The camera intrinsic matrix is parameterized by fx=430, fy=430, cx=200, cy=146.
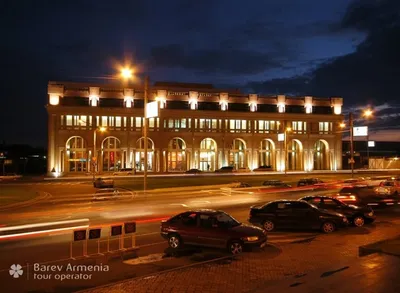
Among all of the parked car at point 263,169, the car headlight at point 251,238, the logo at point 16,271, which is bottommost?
the logo at point 16,271

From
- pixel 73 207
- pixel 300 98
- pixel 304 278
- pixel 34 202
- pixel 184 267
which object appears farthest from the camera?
pixel 300 98

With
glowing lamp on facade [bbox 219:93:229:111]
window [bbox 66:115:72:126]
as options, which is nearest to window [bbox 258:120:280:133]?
glowing lamp on facade [bbox 219:93:229:111]

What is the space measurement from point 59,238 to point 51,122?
7040cm

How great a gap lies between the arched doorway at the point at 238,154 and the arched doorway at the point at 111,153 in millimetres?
24444

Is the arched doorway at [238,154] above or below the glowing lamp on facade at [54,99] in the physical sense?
below

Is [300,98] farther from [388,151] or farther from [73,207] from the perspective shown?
[73,207]

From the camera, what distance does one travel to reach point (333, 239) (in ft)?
53.6

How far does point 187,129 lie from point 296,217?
73.6m

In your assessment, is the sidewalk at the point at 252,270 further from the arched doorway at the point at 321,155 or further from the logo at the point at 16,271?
the arched doorway at the point at 321,155

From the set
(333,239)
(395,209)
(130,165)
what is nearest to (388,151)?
(130,165)

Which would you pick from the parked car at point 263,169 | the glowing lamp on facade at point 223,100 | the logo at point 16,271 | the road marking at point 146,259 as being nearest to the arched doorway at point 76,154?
the glowing lamp on facade at point 223,100

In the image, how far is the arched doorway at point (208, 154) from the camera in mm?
92500

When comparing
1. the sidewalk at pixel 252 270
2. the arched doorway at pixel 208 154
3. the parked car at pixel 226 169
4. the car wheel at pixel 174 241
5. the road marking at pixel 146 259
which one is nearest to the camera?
the sidewalk at pixel 252 270

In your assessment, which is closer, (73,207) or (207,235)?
(207,235)
